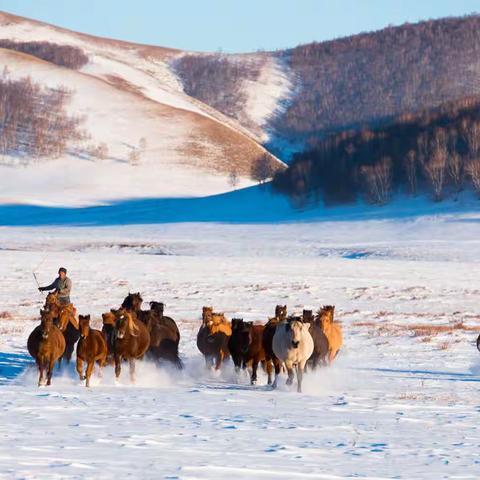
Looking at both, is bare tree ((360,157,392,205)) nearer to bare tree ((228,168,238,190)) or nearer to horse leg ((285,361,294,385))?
bare tree ((228,168,238,190))

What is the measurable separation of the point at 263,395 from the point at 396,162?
97.3 meters

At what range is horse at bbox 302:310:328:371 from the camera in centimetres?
1775

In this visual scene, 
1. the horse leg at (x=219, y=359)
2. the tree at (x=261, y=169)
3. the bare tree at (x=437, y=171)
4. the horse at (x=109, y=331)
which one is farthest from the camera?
the tree at (x=261, y=169)

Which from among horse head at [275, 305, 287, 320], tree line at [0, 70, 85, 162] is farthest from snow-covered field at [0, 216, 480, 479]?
tree line at [0, 70, 85, 162]

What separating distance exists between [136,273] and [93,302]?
10305 millimetres

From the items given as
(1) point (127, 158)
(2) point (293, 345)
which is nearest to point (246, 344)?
(2) point (293, 345)

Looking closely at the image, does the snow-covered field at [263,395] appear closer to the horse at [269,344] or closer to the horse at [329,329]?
the horse at [329,329]

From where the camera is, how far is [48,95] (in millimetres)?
185375

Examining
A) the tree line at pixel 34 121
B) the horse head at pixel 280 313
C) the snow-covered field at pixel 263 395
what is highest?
Answer: the tree line at pixel 34 121

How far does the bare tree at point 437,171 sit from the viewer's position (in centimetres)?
9388

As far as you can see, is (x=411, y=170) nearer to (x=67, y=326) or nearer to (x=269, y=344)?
(x=67, y=326)

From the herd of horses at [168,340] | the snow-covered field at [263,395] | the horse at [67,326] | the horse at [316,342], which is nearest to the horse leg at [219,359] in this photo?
the herd of horses at [168,340]

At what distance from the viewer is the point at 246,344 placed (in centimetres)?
1727

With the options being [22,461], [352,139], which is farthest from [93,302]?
[352,139]
